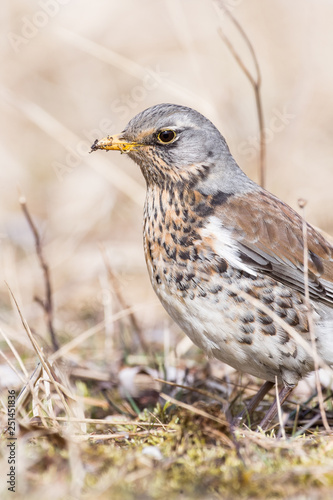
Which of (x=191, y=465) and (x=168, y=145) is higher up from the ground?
(x=168, y=145)

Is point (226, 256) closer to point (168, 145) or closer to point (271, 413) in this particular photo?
point (168, 145)

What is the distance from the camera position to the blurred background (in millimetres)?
7246

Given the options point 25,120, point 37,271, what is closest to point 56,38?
point 25,120

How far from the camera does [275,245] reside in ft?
13.6

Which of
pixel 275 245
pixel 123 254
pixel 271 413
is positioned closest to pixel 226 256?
pixel 275 245

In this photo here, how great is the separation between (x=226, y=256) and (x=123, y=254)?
145 inches

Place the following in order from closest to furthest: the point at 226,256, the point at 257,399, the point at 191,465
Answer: the point at 191,465, the point at 226,256, the point at 257,399

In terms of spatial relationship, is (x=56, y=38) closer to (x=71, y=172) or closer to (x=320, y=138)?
(x=71, y=172)

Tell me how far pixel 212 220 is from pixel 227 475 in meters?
1.76

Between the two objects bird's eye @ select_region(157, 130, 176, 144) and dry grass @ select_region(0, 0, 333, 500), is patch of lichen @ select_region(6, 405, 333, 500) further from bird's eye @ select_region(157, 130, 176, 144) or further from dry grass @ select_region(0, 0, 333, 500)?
bird's eye @ select_region(157, 130, 176, 144)

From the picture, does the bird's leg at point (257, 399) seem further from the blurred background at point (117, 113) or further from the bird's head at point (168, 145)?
the blurred background at point (117, 113)

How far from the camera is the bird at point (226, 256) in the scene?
3.88 metres

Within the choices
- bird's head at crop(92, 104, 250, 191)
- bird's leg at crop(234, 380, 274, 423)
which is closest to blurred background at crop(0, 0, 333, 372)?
bird's leg at crop(234, 380, 274, 423)

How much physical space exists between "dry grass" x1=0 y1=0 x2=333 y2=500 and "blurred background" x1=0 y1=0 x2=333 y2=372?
1.3 inches
